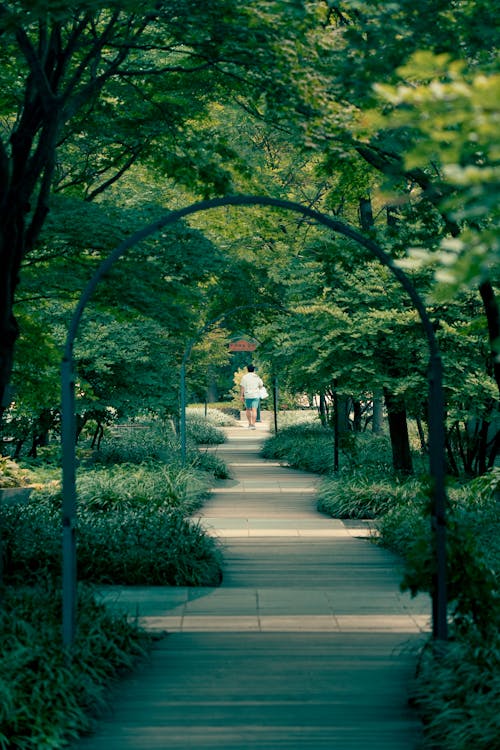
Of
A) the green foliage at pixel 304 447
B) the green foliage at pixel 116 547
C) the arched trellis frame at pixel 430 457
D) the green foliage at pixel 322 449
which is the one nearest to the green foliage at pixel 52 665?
the arched trellis frame at pixel 430 457

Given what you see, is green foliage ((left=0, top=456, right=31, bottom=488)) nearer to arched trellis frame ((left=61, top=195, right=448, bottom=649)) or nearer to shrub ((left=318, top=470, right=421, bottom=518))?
shrub ((left=318, top=470, right=421, bottom=518))

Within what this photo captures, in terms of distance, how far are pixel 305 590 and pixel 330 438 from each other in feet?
64.9

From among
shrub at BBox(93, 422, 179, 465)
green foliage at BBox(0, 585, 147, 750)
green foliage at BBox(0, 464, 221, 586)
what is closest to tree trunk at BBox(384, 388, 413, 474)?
shrub at BBox(93, 422, 179, 465)

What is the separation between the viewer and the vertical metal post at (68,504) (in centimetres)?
786

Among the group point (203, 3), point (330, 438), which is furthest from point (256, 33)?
point (330, 438)

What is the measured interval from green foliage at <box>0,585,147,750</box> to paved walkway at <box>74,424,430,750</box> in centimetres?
18

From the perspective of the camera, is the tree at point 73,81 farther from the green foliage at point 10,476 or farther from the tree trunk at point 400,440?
the tree trunk at point 400,440

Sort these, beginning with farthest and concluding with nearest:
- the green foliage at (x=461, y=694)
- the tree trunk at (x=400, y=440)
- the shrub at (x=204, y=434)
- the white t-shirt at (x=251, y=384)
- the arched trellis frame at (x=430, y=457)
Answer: the white t-shirt at (x=251, y=384) → the shrub at (x=204, y=434) → the tree trunk at (x=400, y=440) → the arched trellis frame at (x=430, y=457) → the green foliage at (x=461, y=694)

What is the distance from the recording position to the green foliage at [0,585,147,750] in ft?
21.2

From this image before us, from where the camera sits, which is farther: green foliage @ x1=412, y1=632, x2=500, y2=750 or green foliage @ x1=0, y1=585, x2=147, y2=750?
green foliage @ x1=0, y1=585, x2=147, y2=750

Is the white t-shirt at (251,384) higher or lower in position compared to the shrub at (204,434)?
higher

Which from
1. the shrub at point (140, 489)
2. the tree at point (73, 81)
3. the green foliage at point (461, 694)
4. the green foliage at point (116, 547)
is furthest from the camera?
the shrub at point (140, 489)

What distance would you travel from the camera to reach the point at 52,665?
7.27m

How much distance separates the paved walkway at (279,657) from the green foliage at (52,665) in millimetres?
181
